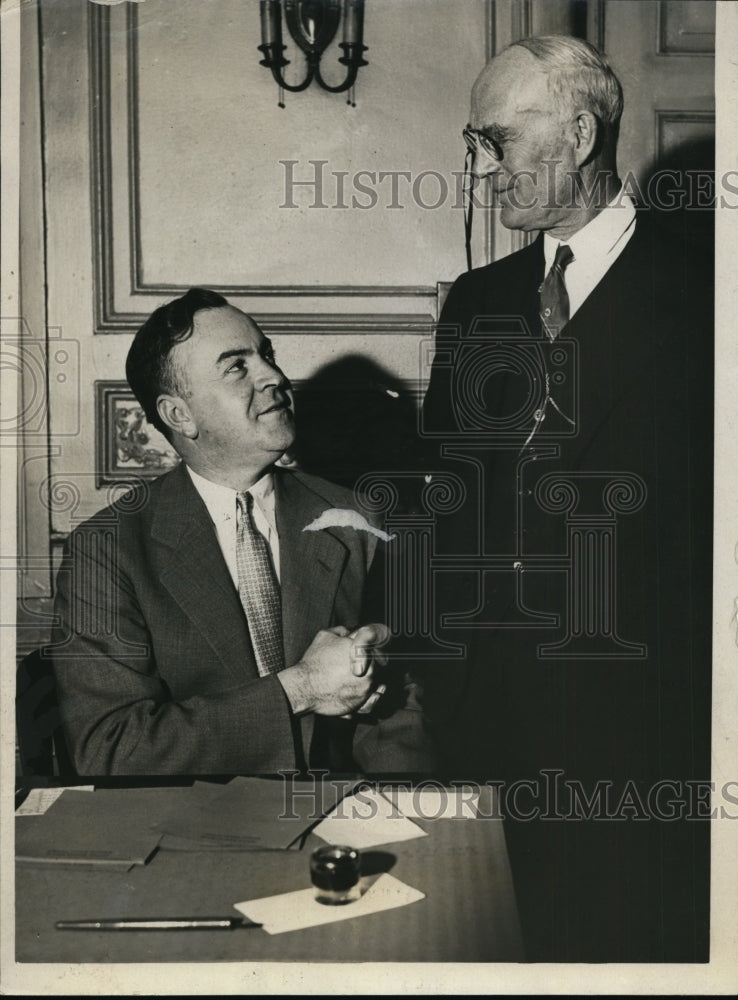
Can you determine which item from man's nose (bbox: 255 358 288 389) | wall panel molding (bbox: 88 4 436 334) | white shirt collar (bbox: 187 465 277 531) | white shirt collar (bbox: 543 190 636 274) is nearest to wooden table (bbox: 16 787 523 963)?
white shirt collar (bbox: 187 465 277 531)

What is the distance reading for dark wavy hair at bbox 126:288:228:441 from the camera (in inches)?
80.3

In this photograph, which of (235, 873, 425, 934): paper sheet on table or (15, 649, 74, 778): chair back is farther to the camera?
(15, 649, 74, 778): chair back

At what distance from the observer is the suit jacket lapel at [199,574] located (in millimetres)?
2027

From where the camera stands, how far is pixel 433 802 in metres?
2.02

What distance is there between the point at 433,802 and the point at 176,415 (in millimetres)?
975

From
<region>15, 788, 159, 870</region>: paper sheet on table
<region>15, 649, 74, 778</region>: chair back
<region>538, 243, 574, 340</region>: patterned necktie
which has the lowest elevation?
<region>15, 788, 159, 870</region>: paper sheet on table

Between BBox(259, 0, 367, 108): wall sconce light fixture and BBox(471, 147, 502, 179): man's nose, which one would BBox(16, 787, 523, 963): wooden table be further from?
BBox(259, 0, 367, 108): wall sconce light fixture

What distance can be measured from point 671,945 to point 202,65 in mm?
2143

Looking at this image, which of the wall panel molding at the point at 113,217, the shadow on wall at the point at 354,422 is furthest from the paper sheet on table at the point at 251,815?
the wall panel molding at the point at 113,217

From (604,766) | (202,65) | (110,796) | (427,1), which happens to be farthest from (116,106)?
(604,766)

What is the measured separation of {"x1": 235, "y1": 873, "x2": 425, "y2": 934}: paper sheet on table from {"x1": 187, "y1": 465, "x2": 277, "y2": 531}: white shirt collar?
0.74 meters

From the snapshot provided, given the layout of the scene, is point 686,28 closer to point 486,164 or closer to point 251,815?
point 486,164

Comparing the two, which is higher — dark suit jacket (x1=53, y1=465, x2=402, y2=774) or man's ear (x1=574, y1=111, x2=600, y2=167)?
man's ear (x1=574, y1=111, x2=600, y2=167)

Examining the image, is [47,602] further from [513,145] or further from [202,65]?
[513,145]
